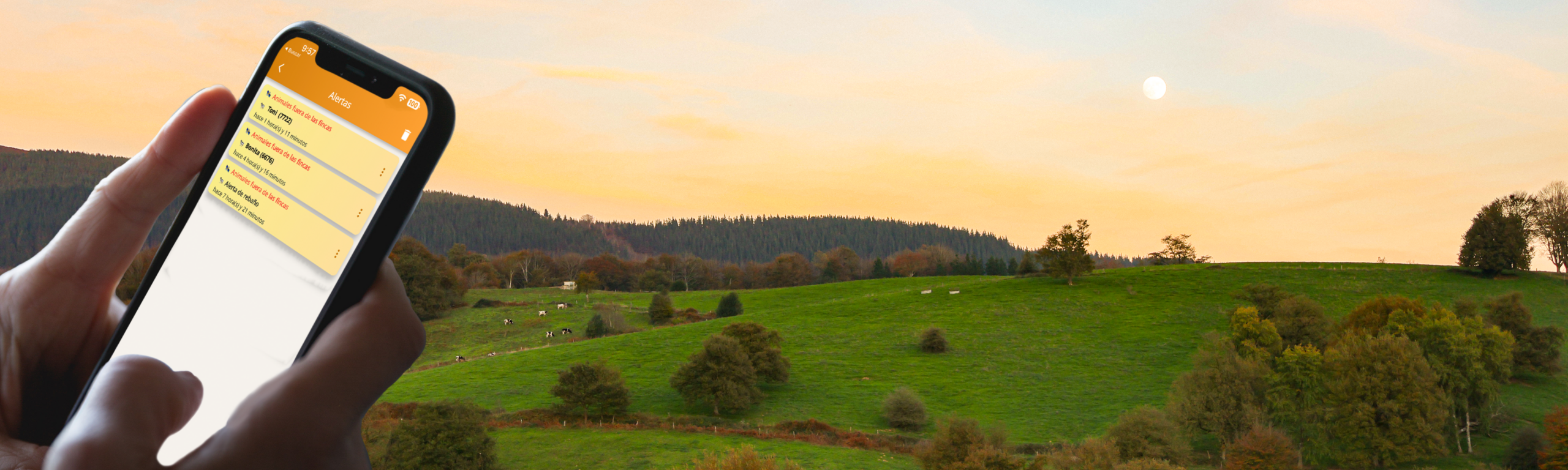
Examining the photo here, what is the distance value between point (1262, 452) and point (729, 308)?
5208cm

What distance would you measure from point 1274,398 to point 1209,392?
4.55 meters

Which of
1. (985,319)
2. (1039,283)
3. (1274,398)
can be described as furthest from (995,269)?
(1274,398)

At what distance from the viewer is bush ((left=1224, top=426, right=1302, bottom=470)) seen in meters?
36.4

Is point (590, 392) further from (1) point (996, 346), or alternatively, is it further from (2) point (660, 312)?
(1) point (996, 346)

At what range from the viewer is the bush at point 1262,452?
119 ft

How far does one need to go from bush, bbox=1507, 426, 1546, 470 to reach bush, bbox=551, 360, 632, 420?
50.7 m

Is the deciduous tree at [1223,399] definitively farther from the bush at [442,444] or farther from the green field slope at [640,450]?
the bush at [442,444]

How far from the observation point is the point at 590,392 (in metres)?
44.1

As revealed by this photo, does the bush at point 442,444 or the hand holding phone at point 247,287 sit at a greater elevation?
the hand holding phone at point 247,287

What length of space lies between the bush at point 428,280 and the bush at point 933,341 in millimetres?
49016

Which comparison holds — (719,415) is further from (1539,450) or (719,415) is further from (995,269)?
(995,269)

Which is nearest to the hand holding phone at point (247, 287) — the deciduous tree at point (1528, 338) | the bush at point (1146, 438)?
the bush at point (1146, 438)

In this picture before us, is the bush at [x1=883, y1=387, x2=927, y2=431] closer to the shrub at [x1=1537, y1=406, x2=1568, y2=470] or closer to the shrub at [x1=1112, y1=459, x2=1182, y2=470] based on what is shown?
the shrub at [x1=1112, y1=459, x2=1182, y2=470]

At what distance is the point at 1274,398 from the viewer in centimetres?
4219
